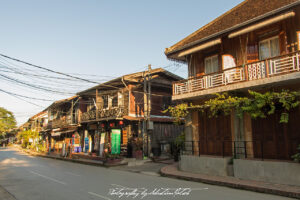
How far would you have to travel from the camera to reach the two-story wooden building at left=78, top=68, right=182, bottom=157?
780 inches

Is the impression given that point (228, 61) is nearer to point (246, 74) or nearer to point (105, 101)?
point (246, 74)

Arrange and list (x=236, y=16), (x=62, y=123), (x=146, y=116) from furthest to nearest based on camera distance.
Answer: (x=62, y=123)
(x=146, y=116)
(x=236, y=16)

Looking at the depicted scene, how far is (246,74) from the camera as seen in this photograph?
430 inches

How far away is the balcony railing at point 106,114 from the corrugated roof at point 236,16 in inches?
301

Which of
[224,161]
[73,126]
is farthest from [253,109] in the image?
[73,126]

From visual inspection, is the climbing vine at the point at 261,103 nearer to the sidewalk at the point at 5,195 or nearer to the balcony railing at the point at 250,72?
the balcony railing at the point at 250,72

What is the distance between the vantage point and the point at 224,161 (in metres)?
11.4

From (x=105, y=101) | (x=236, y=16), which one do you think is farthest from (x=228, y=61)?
(x=105, y=101)

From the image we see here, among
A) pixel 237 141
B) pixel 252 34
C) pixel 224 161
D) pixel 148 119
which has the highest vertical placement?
pixel 252 34

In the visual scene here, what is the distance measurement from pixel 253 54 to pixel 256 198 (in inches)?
286

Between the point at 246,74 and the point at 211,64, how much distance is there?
329 centimetres

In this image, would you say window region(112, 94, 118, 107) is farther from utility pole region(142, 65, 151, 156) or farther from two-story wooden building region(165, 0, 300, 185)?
two-story wooden building region(165, 0, 300, 185)

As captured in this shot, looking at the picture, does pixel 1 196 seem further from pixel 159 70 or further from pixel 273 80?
pixel 159 70

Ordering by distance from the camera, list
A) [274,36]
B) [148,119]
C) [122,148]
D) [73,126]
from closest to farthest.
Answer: [274,36] < [148,119] < [122,148] < [73,126]
